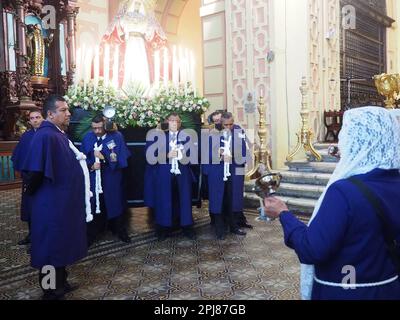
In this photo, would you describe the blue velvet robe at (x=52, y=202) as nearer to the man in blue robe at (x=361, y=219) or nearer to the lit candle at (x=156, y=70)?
the man in blue robe at (x=361, y=219)

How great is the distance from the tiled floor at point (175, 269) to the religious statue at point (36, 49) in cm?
643

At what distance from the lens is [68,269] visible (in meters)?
4.27

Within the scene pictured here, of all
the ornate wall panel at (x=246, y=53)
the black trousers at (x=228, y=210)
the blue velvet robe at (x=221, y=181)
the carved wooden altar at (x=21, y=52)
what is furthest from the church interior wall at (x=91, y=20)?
the black trousers at (x=228, y=210)

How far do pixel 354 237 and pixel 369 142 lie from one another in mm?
377

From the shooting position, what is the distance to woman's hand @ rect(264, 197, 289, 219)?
1971mm

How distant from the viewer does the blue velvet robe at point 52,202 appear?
3336 mm

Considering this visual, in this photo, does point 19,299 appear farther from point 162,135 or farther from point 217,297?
point 162,135

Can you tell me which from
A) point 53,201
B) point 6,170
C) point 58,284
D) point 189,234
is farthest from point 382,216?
point 6,170

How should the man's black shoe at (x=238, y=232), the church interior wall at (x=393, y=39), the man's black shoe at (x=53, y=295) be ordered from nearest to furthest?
1. the man's black shoe at (x=53, y=295)
2. the man's black shoe at (x=238, y=232)
3. the church interior wall at (x=393, y=39)

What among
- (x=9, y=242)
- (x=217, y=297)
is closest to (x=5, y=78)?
(x=9, y=242)

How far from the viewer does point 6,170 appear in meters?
9.41

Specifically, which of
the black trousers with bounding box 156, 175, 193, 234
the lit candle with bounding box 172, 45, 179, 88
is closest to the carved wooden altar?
the lit candle with bounding box 172, 45, 179, 88

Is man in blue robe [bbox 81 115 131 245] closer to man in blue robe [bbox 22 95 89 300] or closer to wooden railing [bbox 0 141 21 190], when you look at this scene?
man in blue robe [bbox 22 95 89 300]

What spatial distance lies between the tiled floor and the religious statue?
6433 mm
